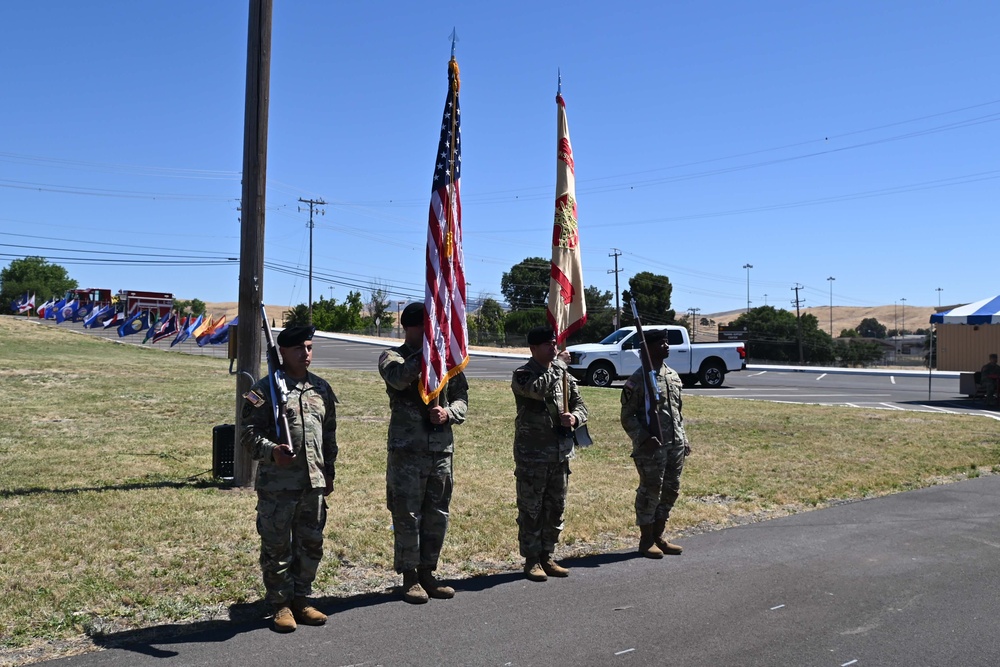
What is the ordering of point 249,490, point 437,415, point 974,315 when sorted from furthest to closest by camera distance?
point 974,315, point 249,490, point 437,415

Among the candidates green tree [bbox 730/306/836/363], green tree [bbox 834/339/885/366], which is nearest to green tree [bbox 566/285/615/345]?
green tree [bbox 730/306/836/363]

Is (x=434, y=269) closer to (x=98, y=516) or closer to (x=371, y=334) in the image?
(x=98, y=516)

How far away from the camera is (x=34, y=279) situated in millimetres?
123000

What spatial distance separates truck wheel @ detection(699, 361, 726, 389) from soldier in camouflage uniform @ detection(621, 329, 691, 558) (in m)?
20.7

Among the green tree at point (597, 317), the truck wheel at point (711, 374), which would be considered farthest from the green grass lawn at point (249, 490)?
the green tree at point (597, 317)

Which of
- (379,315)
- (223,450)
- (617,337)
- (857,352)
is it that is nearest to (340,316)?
(379,315)

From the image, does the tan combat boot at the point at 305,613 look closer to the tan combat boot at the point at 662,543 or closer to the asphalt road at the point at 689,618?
the asphalt road at the point at 689,618

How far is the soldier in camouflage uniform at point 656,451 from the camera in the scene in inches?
255

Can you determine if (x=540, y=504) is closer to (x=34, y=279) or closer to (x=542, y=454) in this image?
(x=542, y=454)

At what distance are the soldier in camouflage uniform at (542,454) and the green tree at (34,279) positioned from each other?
12612 centimetres

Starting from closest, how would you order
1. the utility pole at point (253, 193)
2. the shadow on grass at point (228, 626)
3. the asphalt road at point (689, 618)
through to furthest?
the asphalt road at point (689, 618)
the shadow on grass at point (228, 626)
the utility pole at point (253, 193)

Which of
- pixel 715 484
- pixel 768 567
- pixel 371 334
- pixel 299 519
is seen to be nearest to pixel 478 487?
pixel 715 484

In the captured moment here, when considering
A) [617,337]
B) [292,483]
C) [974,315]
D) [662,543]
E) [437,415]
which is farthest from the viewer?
[617,337]

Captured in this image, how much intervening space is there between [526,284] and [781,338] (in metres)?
31.1
